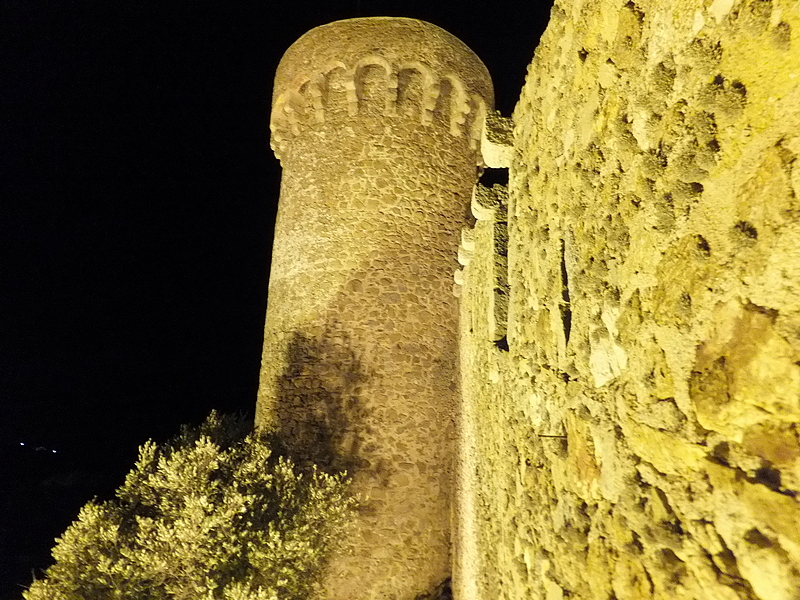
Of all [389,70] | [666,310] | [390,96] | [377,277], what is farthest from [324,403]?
[666,310]

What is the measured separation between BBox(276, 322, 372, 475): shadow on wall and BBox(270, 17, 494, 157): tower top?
3.30 m

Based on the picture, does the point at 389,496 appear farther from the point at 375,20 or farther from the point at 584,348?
the point at 375,20

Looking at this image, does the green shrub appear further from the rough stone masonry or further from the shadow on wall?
the rough stone masonry

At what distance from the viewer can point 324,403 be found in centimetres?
671

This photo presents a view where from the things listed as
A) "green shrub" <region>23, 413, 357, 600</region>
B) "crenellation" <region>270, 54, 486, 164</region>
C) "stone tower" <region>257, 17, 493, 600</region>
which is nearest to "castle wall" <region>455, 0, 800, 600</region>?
"green shrub" <region>23, 413, 357, 600</region>

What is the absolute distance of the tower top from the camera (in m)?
7.31

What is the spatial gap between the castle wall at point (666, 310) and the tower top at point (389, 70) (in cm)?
486

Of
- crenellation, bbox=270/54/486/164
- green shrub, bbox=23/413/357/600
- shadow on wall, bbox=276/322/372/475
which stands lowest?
green shrub, bbox=23/413/357/600

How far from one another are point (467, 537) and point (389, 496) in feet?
4.99

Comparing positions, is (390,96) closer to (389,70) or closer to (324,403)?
(389,70)

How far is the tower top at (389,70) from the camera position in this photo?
7.31 m

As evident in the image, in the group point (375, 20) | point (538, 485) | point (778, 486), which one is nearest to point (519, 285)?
point (538, 485)

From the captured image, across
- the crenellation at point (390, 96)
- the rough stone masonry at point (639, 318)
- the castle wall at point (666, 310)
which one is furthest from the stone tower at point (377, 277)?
the castle wall at point (666, 310)

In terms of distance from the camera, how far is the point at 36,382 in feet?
54.0
